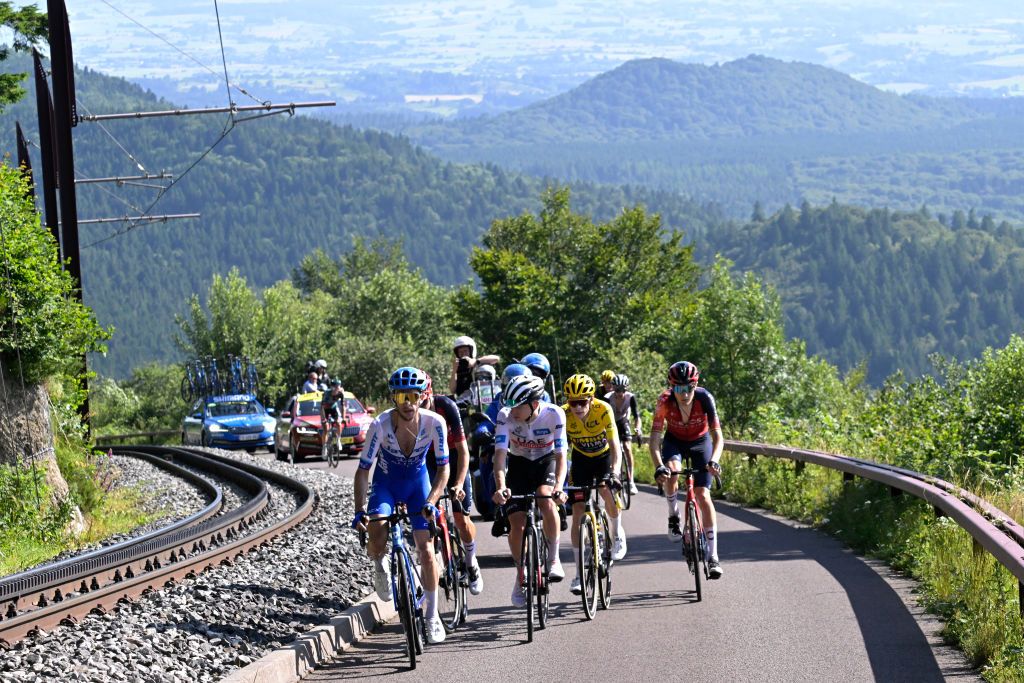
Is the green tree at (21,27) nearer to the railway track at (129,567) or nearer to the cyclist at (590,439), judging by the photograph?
the railway track at (129,567)

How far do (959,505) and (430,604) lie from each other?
4.29 meters

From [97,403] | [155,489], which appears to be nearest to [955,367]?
[155,489]

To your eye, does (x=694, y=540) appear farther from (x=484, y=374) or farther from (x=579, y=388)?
(x=484, y=374)

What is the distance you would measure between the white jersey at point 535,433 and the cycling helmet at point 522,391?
0.16 meters

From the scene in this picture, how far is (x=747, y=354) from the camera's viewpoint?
255ft

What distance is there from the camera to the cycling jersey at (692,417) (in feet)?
39.3

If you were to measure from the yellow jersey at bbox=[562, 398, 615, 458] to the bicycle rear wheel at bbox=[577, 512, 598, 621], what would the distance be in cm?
92

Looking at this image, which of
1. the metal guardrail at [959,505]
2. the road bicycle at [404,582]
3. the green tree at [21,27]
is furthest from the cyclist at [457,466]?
the green tree at [21,27]

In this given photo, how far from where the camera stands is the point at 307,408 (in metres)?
34.7

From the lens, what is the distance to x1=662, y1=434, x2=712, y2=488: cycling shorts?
38.9ft

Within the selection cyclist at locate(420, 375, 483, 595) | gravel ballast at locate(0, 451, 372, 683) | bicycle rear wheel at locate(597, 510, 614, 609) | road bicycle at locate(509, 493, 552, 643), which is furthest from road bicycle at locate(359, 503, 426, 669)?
bicycle rear wheel at locate(597, 510, 614, 609)

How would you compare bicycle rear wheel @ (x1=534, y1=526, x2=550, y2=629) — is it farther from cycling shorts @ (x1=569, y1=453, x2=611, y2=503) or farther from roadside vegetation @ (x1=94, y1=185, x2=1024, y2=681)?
roadside vegetation @ (x1=94, y1=185, x2=1024, y2=681)

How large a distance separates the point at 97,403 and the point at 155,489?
91.9 metres

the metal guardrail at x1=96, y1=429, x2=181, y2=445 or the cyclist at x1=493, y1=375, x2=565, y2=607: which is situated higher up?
the cyclist at x1=493, y1=375, x2=565, y2=607
